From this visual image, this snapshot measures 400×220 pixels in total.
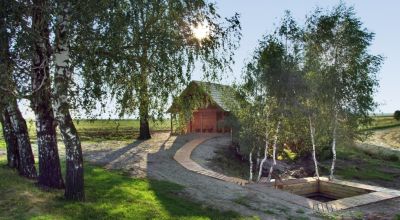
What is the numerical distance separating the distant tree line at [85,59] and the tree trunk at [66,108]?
0.03 m

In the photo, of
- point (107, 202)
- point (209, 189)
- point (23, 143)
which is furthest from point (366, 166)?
point (23, 143)

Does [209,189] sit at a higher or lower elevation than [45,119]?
lower

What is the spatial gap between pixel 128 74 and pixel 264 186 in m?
8.84

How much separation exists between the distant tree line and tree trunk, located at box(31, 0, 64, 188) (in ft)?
0.10

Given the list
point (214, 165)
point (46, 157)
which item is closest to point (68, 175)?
point (46, 157)

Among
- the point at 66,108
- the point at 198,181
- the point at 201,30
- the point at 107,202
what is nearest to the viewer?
the point at 66,108

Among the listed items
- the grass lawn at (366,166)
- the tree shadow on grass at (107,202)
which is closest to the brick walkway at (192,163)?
the tree shadow on grass at (107,202)

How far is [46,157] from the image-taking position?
40.6 feet

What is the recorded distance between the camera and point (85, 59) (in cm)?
1101

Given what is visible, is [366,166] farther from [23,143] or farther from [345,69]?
[23,143]

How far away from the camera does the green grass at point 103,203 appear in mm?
10586

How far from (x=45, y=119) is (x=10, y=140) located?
3.79 meters

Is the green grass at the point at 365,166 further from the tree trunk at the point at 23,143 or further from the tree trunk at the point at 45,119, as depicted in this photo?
the tree trunk at the point at 23,143

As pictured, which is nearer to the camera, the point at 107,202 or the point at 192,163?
the point at 107,202
